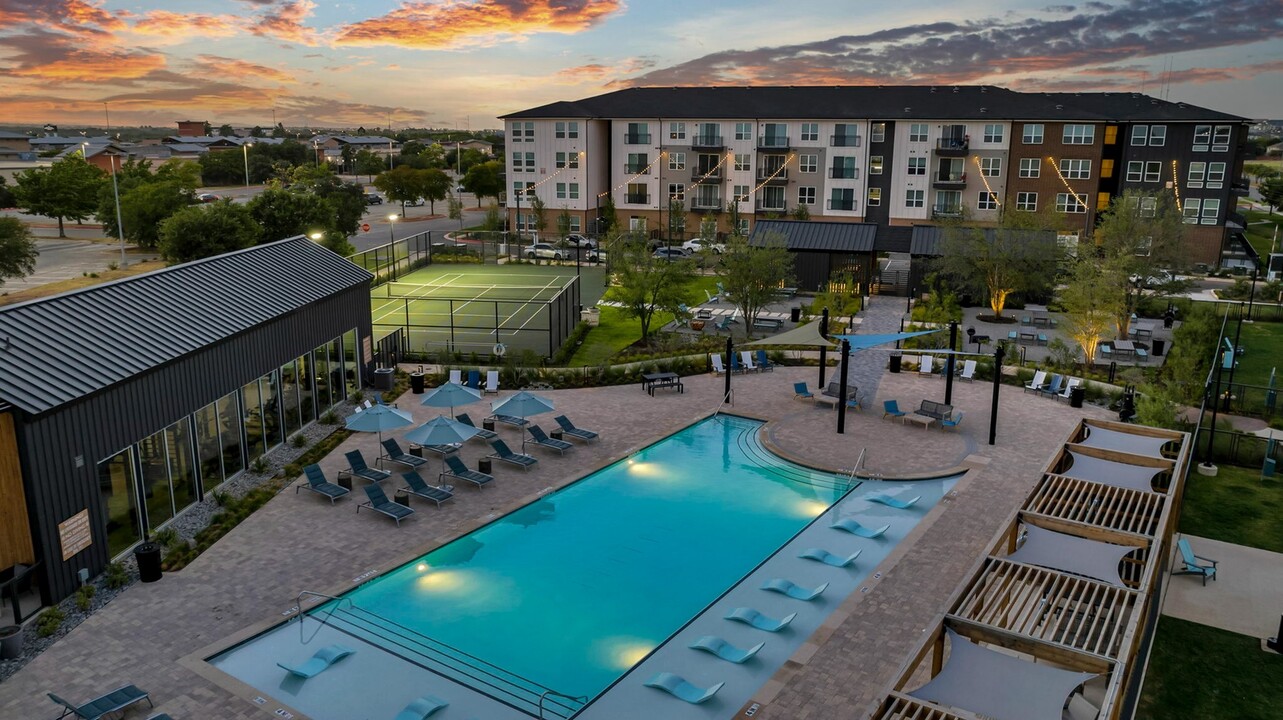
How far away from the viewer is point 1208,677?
13.4 meters

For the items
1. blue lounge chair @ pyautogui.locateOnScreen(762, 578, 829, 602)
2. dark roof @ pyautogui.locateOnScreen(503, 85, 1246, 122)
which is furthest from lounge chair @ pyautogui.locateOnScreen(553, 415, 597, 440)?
dark roof @ pyautogui.locateOnScreen(503, 85, 1246, 122)

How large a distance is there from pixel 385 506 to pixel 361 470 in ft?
7.57

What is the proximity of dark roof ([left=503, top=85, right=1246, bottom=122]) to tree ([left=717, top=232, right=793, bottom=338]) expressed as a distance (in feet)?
100

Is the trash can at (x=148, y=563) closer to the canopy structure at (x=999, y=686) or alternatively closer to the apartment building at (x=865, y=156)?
the canopy structure at (x=999, y=686)

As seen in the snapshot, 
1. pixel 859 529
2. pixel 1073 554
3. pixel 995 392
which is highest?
pixel 995 392

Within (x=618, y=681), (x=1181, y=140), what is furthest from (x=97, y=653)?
(x=1181, y=140)

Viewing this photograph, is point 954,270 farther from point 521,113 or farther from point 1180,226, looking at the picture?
point 521,113

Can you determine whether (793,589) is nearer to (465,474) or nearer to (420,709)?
(420,709)

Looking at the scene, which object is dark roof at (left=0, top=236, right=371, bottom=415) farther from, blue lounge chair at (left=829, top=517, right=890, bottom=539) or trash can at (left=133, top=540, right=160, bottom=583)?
blue lounge chair at (left=829, top=517, right=890, bottom=539)

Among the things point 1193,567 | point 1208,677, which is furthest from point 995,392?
point 1208,677

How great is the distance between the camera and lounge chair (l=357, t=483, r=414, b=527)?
18203 millimetres

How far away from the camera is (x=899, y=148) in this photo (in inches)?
2415

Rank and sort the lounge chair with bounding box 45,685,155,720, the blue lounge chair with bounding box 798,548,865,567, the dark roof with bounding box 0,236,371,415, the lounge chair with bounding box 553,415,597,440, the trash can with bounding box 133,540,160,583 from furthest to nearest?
the lounge chair with bounding box 553,415,597,440 → the blue lounge chair with bounding box 798,548,865,567 → the trash can with bounding box 133,540,160,583 → the dark roof with bounding box 0,236,371,415 → the lounge chair with bounding box 45,685,155,720

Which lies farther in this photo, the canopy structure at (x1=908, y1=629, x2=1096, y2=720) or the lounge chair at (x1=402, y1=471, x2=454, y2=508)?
the lounge chair at (x1=402, y1=471, x2=454, y2=508)
